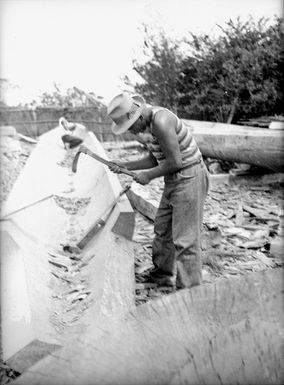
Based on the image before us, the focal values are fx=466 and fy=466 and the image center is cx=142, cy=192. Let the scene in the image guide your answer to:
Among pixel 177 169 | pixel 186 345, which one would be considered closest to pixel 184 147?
pixel 177 169

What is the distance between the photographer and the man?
3301 millimetres

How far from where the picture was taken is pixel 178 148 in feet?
10.9

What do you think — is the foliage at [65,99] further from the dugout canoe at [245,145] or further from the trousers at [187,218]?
the trousers at [187,218]

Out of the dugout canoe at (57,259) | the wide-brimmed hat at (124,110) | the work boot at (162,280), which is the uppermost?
the wide-brimmed hat at (124,110)

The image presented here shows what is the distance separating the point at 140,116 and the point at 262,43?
7.19 m

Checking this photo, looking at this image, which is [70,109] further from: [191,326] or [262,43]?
[191,326]

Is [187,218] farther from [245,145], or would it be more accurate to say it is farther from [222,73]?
[222,73]

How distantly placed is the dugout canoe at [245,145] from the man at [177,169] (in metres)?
2.98

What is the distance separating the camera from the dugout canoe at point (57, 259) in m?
2.55

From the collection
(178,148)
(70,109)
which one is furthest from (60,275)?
(70,109)

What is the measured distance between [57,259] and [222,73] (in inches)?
270

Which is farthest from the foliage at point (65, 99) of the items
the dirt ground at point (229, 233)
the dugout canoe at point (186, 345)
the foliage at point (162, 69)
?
the dugout canoe at point (186, 345)

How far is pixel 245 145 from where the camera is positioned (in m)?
6.63

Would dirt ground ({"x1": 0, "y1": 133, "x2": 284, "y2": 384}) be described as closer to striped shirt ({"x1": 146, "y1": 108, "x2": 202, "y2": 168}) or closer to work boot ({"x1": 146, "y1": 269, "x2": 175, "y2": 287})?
work boot ({"x1": 146, "y1": 269, "x2": 175, "y2": 287})
